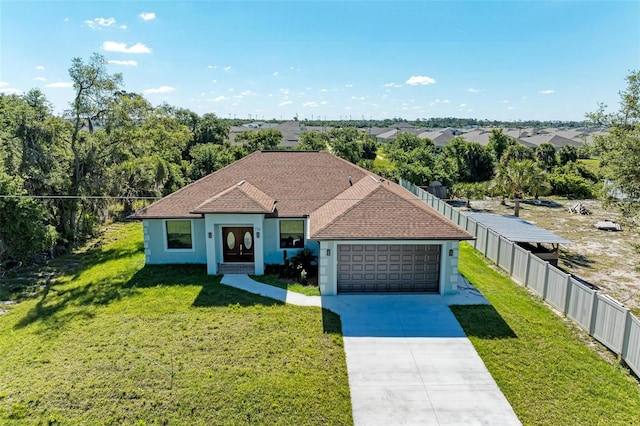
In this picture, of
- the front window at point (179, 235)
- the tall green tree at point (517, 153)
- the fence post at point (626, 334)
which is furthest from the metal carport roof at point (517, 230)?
the tall green tree at point (517, 153)

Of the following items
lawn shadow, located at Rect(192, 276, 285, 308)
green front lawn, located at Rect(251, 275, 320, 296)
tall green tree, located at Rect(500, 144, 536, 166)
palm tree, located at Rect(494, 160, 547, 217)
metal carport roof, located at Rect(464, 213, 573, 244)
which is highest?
tall green tree, located at Rect(500, 144, 536, 166)

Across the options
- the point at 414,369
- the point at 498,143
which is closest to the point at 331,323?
the point at 414,369

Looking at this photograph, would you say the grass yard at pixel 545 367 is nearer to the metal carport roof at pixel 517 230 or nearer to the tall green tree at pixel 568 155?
the metal carport roof at pixel 517 230

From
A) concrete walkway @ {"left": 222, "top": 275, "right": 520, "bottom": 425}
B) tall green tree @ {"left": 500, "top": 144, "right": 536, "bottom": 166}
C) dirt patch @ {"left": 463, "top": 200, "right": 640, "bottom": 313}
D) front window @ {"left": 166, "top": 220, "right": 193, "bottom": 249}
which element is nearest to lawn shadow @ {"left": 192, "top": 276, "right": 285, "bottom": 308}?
concrete walkway @ {"left": 222, "top": 275, "right": 520, "bottom": 425}

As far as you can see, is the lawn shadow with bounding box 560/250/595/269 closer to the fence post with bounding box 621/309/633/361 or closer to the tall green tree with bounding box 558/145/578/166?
the fence post with bounding box 621/309/633/361

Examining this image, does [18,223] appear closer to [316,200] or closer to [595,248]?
[316,200]
